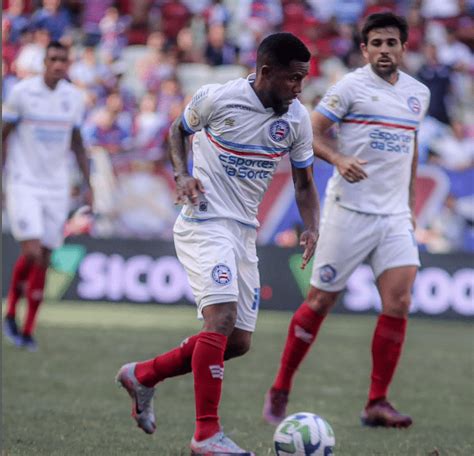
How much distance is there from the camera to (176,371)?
5648 millimetres

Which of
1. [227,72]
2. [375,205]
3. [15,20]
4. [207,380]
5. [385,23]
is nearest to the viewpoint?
[207,380]

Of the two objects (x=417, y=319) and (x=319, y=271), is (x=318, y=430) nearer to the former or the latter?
(x=319, y=271)

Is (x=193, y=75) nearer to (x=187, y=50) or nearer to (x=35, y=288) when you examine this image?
(x=187, y=50)

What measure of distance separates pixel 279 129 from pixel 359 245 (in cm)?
175

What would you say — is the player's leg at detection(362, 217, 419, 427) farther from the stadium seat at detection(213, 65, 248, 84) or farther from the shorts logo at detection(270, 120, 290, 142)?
the stadium seat at detection(213, 65, 248, 84)

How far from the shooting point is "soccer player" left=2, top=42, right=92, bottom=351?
9984mm

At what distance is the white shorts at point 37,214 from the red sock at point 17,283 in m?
0.39

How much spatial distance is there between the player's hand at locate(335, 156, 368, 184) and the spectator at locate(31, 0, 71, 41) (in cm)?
1305

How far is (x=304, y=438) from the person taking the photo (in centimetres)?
480

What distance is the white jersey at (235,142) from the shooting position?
17.7ft

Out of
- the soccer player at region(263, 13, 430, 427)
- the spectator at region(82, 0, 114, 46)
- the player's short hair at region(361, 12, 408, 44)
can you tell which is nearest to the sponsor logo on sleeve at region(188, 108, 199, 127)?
the soccer player at region(263, 13, 430, 427)

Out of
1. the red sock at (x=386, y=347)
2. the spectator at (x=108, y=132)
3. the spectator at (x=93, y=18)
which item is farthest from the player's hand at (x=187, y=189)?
the spectator at (x=93, y=18)

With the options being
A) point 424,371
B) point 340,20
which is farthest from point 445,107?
point 424,371

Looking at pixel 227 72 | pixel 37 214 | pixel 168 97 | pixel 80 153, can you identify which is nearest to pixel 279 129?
pixel 37 214
